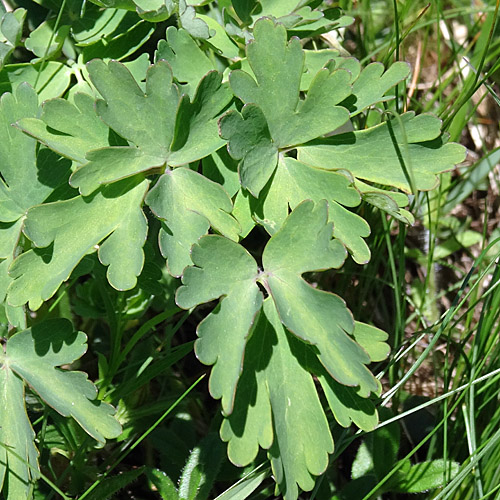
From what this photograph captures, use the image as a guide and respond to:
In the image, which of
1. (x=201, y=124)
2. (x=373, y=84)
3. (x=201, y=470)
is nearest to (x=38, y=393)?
(x=201, y=470)

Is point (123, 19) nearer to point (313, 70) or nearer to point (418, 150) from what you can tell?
point (313, 70)

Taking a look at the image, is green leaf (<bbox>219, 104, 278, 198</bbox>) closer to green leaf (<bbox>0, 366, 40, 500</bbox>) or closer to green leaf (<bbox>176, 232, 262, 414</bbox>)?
green leaf (<bbox>176, 232, 262, 414</bbox>)

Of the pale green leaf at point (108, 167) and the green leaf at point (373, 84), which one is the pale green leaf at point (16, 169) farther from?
the green leaf at point (373, 84)

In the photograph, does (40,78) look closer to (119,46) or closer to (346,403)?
(119,46)

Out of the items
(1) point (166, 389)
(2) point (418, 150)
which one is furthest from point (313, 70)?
(1) point (166, 389)

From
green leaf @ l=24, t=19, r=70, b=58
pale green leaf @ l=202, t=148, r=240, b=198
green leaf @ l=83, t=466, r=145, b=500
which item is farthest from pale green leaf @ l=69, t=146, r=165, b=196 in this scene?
green leaf @ l=83, t=466, r=145, b=500

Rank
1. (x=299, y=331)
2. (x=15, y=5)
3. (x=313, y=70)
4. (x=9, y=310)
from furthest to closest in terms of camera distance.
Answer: (x=15, y=5) → (x=313, y=70) → (x=9, y=310) → (x=299, y=331)
